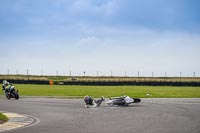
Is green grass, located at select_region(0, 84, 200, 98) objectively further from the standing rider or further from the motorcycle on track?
the standing rider

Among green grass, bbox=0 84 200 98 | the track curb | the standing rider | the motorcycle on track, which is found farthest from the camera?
green grass, bbox=0 84 200 98

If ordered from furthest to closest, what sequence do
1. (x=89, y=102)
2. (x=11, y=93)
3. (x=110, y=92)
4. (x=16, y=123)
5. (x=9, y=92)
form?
(x=110, y=92)
(x=11, y=93)
(x=9, y=92)
(x=89, y=102)
(x=16, y=123)

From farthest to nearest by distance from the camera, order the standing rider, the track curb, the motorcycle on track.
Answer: the motorcycle on track < the standing rider < the track curb

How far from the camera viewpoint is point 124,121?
20469 millimetres

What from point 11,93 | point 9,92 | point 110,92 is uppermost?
point 9,92

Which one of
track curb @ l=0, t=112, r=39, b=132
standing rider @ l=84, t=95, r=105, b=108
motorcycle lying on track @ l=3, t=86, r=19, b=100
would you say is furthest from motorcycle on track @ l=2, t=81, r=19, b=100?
track curb @ l=0, t=112, r=39, b=132

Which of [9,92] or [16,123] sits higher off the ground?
[9,92]

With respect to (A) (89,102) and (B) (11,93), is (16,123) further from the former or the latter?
(B) (11,93)

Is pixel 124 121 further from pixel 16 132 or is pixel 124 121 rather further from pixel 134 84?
pixel 134 84

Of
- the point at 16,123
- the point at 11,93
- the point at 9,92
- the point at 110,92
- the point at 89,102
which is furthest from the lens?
the point at 110,92

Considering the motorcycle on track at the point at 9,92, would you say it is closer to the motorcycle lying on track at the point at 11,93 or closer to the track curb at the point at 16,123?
the motorcycle lying on track at the point at 11,93

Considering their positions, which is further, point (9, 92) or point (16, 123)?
point (9, 92)

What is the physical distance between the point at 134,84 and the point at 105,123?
199 feet

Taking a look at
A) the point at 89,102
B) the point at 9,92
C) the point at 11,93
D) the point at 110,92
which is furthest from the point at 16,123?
the point at 110,92
